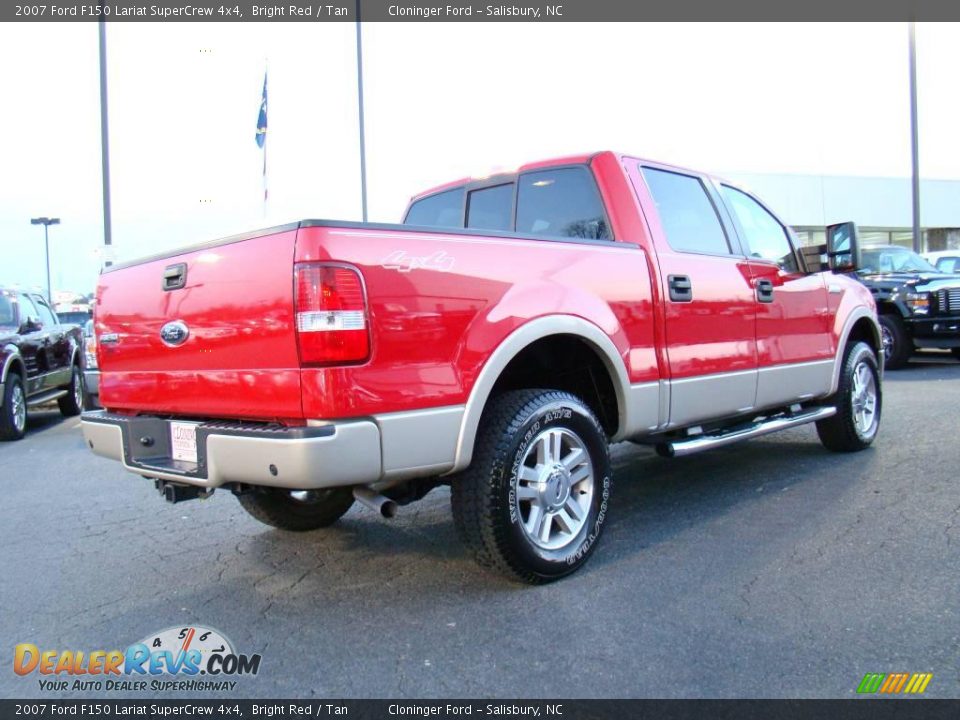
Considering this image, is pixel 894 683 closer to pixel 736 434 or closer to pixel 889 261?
pixel 736 434

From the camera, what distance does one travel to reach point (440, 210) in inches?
205

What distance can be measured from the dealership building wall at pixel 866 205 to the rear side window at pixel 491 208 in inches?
1037

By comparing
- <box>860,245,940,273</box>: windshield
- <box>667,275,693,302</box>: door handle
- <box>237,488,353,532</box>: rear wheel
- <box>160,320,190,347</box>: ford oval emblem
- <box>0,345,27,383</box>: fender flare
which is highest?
<box>860,245,940,273</box>: windshield

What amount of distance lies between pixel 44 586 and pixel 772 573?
3.46 metres

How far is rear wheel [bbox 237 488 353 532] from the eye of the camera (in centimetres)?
419

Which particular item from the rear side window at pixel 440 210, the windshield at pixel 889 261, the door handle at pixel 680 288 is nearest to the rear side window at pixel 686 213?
the door handle at pixel 680 288

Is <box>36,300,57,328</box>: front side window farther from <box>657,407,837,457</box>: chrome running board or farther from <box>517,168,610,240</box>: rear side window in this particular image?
<box>657,407,837,457</box>: chrome running board

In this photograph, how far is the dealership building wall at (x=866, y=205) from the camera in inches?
1193

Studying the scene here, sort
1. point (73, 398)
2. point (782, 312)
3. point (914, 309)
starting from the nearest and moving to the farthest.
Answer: point (782, 312)
point (914, 309)
point (73, 398)

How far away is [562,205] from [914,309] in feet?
28.1

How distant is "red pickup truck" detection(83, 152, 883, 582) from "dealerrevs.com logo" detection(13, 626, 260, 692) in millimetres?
630

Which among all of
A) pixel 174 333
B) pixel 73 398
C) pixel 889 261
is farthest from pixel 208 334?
pixel 889 261

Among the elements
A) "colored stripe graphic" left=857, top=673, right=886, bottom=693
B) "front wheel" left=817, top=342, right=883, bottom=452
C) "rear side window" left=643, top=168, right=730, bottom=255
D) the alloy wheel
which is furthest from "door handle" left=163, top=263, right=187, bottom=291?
"front wheel" left=817, top=342, right=883, bottom=452
